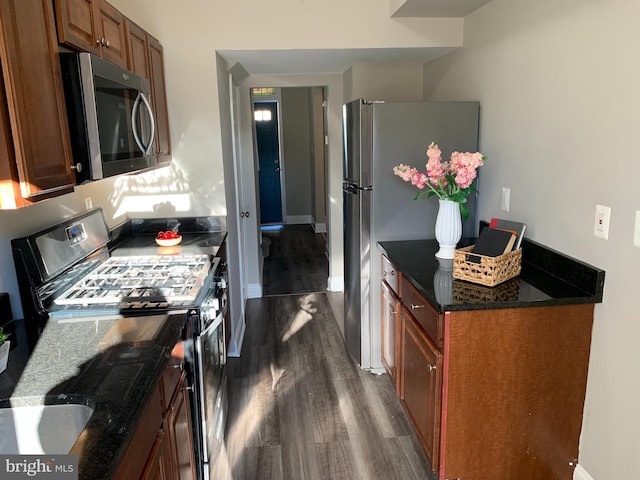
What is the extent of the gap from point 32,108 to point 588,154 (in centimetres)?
195

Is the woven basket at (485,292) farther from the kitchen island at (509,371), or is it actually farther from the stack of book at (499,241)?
the stack of book at (499,241)

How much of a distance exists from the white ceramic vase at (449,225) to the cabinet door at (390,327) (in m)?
0.39

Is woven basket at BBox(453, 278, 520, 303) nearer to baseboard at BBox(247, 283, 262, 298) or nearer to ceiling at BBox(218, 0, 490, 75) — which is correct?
ceiling at BBox(218, 0, 490, 75)

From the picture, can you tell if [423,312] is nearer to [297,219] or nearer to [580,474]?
[580,474]

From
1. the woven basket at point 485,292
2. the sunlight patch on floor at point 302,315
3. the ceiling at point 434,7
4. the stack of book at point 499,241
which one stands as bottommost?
the sunlight patch on floor at point 302,315

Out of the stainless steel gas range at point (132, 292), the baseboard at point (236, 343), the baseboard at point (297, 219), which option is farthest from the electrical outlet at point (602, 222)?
the baseboard at point (297, 219)

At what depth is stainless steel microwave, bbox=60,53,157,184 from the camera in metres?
1.72

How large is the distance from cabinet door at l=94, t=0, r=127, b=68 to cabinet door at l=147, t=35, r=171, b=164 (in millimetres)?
415

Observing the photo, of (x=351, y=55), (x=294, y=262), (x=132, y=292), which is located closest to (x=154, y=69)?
(x=351, y=55)

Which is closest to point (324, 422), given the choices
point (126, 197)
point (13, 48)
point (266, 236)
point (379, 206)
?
point (379, 206)

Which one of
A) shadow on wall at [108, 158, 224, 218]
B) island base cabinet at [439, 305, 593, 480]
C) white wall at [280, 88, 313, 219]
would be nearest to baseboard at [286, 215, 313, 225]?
white wall at [280, 88, 313, 219]

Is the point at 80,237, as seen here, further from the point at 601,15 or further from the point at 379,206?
the point at 601,15

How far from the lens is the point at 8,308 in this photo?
1824 mm

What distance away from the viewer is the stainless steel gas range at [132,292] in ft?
6.06
